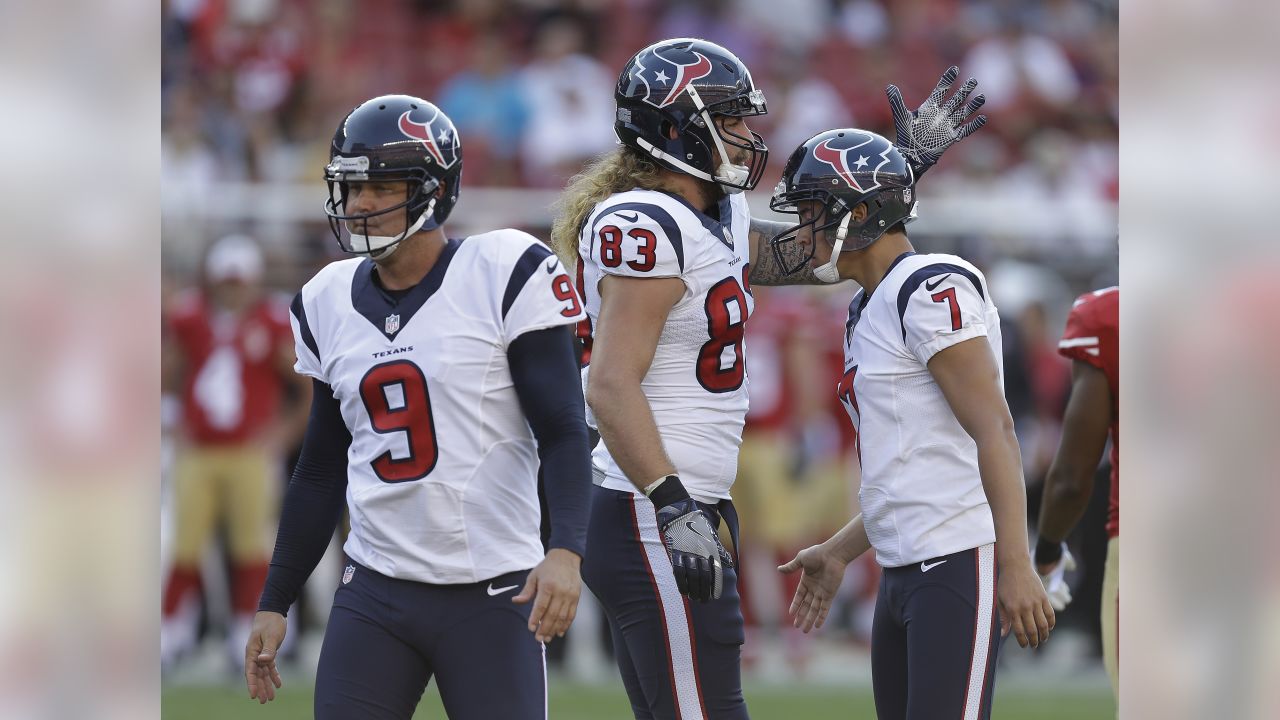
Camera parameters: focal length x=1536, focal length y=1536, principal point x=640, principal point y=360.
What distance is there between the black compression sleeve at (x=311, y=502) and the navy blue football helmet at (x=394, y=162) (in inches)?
15.3

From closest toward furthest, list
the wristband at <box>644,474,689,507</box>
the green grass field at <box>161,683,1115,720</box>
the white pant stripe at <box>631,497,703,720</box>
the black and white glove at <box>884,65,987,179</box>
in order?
the wristband at <box>644,474,689,507</box> → the white pant stripe at <box>631,497,703,720</box> → the black and white glove at <box>884,65,987,179</box> → the green grass field at <box>161,683,1115,720</box>

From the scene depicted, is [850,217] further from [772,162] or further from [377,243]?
[772,162]

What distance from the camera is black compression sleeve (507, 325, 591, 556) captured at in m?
2.95

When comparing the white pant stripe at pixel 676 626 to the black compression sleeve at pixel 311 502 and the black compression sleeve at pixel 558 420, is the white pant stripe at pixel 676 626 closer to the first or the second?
the black compression sleeve at pixel 558 420

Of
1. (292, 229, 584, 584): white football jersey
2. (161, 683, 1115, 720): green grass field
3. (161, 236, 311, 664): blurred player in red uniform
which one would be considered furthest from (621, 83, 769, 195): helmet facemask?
(161, 236, 311, 664): blurred player in red uniform

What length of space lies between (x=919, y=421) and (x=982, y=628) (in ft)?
1.46

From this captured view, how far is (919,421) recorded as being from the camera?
3.23 metres

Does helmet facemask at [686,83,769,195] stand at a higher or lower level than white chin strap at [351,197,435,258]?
higher

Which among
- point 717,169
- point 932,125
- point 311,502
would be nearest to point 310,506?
point 311,502

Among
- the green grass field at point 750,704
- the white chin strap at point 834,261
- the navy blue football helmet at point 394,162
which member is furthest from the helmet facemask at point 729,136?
the green grass field at point 750,704

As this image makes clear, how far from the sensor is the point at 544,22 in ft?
41.4

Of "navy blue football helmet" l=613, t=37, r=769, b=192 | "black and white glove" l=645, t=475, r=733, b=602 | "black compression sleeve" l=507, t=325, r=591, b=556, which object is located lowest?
"black and white glove" l=645, t=475, r=733, b=602

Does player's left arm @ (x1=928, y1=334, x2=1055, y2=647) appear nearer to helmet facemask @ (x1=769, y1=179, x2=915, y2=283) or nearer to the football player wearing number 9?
helmet facemask @ (x1=769, y1=179, x2=915, y2=283)

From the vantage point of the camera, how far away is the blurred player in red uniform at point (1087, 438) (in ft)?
13.4
